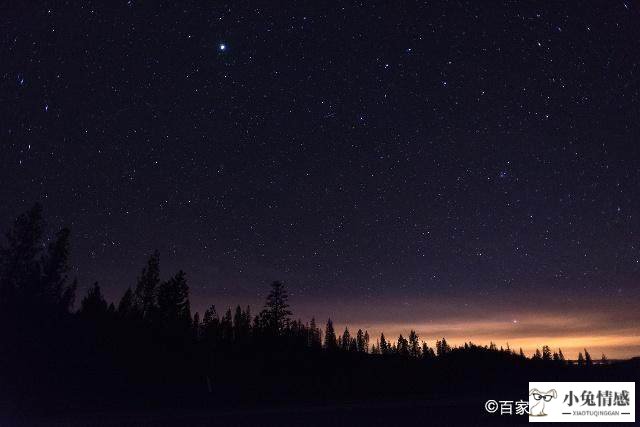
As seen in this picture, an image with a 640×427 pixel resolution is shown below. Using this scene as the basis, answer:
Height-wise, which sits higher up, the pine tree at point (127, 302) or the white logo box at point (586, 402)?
the pine tree at point (127, 302)

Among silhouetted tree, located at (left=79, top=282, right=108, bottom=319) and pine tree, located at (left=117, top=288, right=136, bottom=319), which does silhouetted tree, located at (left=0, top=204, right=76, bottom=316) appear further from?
pine tree, located at (left=117, top=288, right=136, bottom=319)

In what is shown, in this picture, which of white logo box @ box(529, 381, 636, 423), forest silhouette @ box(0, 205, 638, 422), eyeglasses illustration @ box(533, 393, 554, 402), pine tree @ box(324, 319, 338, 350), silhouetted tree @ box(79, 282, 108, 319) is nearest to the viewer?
white logo box @ box(529, 381, 636, 423)

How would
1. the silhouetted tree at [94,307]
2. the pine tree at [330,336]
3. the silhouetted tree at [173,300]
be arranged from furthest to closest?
1. the pine tree at [330,336]
2. the silhouetted tree at [173,300]
3. the silhouetted tree at [94,307]

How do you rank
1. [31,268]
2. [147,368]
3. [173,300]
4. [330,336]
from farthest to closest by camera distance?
[330,336]
[173,300]
[31,268]
[147,368]

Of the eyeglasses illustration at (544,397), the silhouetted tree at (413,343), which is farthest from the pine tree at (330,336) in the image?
the eyeglasses illustration at (544,397)

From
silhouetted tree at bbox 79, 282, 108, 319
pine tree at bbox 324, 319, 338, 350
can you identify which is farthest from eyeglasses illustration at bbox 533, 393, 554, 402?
pine tree at bbox 324, 319, 338, 350

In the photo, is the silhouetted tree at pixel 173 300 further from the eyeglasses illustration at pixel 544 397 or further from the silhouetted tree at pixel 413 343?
the silhouetted tree at pixel 413 343

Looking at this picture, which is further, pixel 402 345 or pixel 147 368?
pixel 402 345

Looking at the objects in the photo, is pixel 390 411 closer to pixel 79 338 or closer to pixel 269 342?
pixel 79 338

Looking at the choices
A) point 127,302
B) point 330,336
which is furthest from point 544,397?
point 330,336

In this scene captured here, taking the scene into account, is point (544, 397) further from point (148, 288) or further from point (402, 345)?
point (402, 345)

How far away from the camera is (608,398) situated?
18391 millimetres

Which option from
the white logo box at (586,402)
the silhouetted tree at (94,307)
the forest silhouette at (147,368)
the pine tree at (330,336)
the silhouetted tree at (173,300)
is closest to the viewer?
the white logo box at (586,402)

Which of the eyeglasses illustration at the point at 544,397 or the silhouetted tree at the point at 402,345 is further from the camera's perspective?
the silhouetted tree at the point at 402,345
